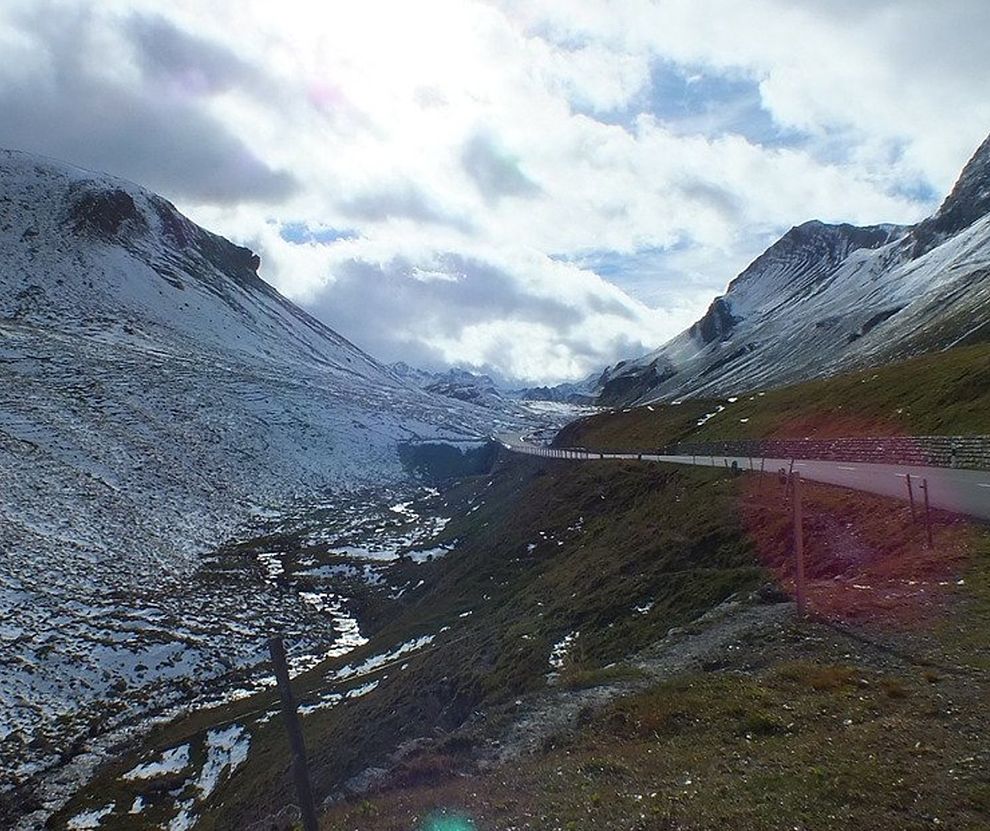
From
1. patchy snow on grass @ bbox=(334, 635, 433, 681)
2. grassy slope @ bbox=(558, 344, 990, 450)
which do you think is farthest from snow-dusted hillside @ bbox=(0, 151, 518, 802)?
grassy slope @ bbox=(558, 344, 990, 450)

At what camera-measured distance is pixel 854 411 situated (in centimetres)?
6944

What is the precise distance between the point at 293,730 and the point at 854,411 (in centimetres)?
7181

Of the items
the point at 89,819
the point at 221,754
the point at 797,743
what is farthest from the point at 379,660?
the point at 797,743

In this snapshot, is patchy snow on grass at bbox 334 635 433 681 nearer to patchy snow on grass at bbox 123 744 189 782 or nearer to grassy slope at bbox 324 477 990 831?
patchy snow on grass at bbox 123 744 189 782

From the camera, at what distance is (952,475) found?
31672mm

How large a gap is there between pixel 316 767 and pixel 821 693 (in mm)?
17423

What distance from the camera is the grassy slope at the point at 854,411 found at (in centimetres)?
5349

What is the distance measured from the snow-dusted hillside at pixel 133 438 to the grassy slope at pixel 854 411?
42.2m

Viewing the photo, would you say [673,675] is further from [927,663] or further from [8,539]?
[8,539]

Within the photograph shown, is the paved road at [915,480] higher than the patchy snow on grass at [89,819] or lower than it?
higher

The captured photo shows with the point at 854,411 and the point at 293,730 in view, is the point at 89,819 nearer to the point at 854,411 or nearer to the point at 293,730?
the point at 293,730

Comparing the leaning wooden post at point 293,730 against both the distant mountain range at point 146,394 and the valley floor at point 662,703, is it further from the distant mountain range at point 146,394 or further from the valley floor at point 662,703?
the distant mountain range at point 146,394

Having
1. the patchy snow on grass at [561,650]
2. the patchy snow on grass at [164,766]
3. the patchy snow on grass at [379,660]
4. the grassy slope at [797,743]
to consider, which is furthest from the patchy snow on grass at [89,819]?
the patchy snow on grass at [561,650]

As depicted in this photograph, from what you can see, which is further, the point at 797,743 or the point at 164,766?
the point at 164,766
